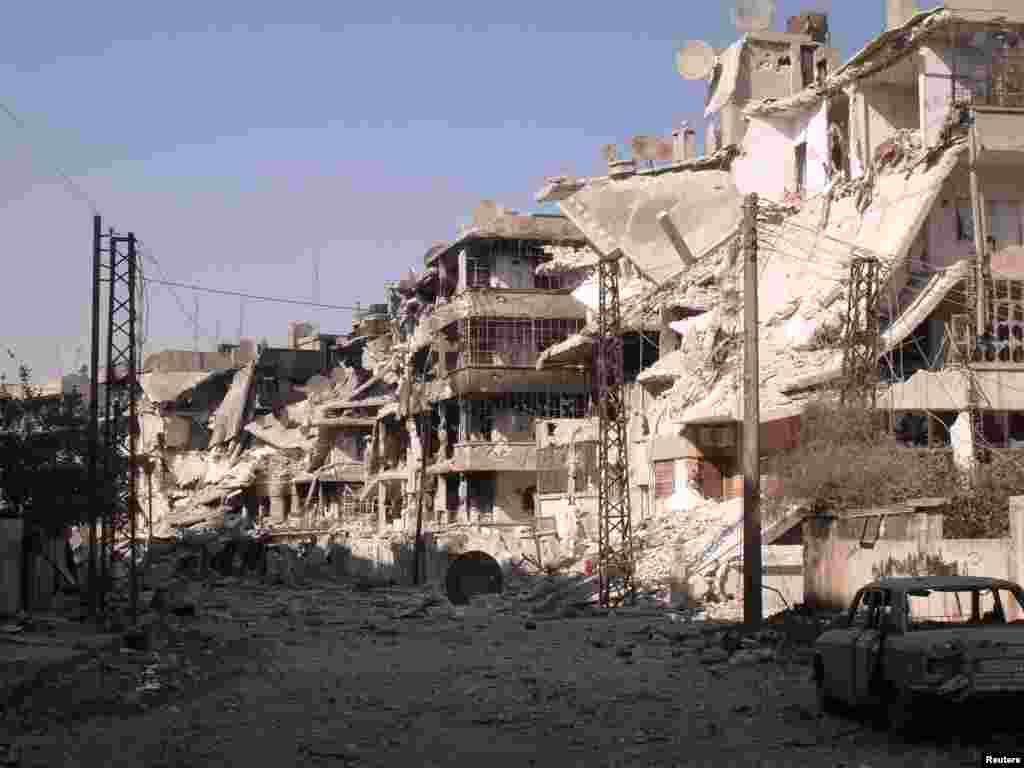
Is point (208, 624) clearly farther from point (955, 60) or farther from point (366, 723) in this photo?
point (955, 60)

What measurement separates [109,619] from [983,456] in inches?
753

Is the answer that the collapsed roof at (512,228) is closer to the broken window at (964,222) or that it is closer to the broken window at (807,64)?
the broken window at (807,64)

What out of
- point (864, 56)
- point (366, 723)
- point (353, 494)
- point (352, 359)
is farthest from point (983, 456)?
point (352, 359)

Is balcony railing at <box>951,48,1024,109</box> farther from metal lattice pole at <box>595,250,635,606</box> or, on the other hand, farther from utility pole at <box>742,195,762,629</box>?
utility pole at <box>742,195,762,629</box>

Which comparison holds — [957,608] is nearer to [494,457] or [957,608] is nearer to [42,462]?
[42,462]

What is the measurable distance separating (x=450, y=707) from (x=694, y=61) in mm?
43755

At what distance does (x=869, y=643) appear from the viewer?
1252 centimetres

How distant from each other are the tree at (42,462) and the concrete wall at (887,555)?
15.3 metres

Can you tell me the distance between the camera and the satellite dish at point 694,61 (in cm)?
5597

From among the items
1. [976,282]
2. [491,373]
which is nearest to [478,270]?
[491,373]

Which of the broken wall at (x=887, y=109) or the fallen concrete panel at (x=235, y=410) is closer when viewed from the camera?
the broken wall at (x=887, y=109)

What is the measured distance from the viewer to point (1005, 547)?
22703 millimetres

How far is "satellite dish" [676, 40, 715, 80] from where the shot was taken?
56.0 metres

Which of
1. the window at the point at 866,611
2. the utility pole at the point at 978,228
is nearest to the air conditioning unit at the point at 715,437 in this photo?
the utility pole at the point at 978,228
